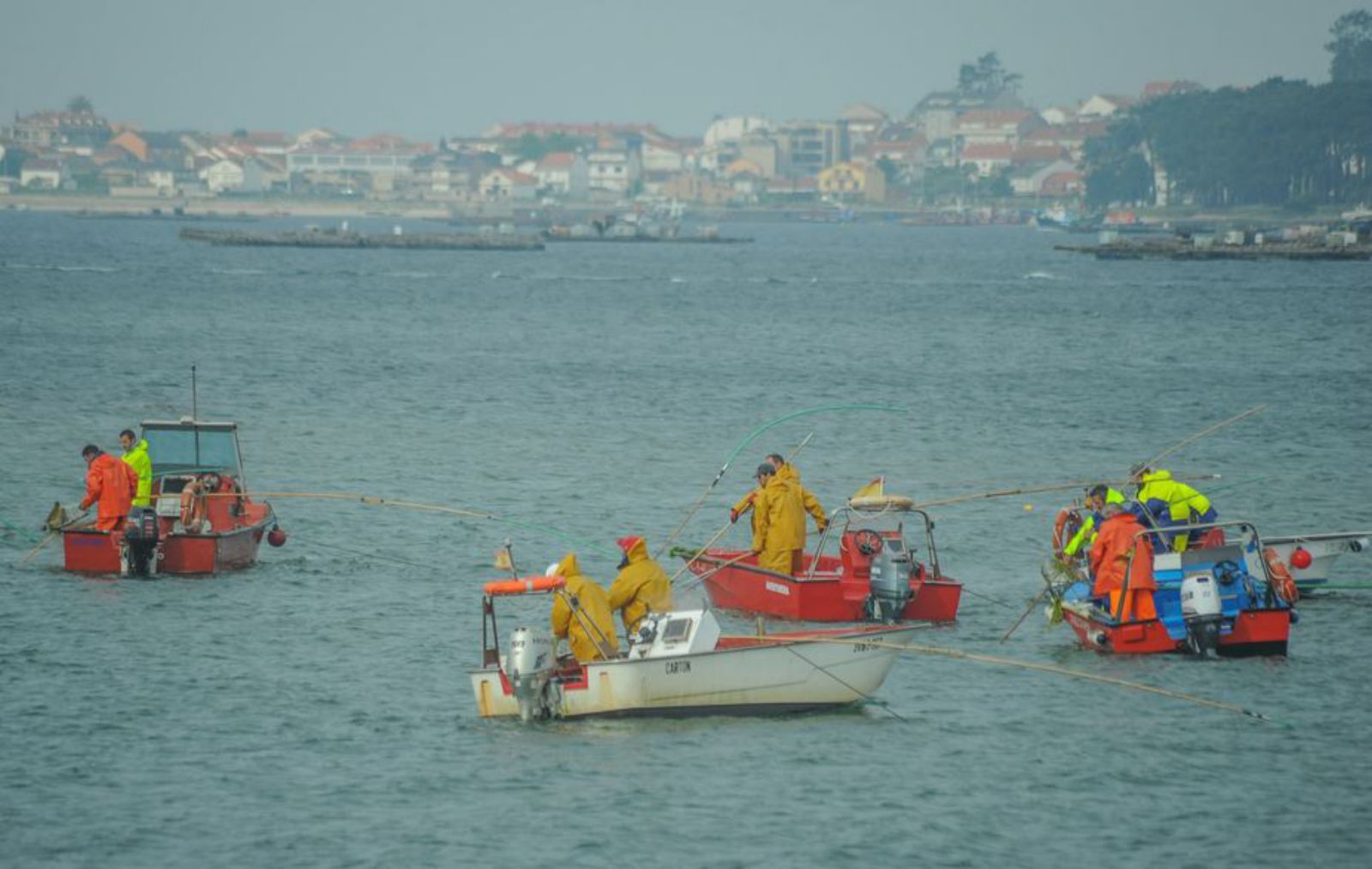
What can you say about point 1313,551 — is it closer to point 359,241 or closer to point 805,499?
point 805,499

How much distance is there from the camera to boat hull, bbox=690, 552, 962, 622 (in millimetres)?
27000

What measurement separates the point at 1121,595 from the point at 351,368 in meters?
46.8

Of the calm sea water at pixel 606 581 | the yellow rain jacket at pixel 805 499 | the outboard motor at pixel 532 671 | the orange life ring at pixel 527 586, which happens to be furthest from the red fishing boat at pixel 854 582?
the outboard motor at pixel 532 671

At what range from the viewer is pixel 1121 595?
82.0 ft

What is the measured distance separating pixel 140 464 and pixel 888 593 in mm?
10481

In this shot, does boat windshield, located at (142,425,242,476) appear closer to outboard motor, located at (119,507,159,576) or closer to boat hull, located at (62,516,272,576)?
boat hull, located at (62,516,272,576)

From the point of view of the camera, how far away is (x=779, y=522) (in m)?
27.4

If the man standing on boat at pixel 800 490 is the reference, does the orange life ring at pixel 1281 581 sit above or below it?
below

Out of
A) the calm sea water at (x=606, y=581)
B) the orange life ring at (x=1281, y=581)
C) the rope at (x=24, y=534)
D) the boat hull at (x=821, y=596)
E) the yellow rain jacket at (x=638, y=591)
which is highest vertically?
the yellow rain jacket at (x=638, y=591)

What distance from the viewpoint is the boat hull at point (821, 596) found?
2700 centimetres

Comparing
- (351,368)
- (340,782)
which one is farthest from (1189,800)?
(351,368)

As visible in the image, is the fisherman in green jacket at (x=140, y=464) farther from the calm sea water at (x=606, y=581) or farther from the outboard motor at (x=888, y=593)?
the outboard motor at (x=888, y=593)

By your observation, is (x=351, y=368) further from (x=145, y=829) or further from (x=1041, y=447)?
(x=145, y=829)

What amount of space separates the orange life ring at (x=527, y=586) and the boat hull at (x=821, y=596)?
5.29 meters
